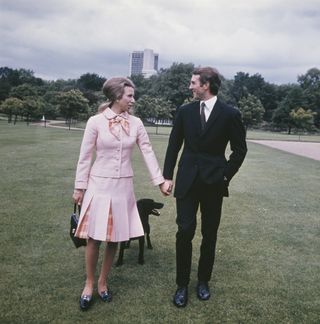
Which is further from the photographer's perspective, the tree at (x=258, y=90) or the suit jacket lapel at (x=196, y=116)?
the tree at (x=258, y=90)

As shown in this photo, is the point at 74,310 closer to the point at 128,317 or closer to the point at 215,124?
the point at 128,317

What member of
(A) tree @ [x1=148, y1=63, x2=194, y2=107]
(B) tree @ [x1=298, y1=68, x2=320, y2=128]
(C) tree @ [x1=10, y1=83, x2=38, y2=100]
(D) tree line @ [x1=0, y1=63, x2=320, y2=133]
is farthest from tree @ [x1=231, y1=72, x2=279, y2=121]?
(C) tree @ [x1=10, y1=83, x2=38, y2=100]

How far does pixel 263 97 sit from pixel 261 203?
313 ft

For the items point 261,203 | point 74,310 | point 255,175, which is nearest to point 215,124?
point 74,310

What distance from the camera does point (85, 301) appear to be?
4.27 meters

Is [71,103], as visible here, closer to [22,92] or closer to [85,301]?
[22,92]

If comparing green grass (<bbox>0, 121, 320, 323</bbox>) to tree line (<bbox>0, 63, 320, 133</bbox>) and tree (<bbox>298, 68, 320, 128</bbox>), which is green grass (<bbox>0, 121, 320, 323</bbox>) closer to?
tree line (<bbox>0, 63, 320, 133</bbox>)

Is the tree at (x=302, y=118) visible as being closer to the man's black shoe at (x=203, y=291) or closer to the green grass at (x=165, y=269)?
the green grass at (x=165, y=269)

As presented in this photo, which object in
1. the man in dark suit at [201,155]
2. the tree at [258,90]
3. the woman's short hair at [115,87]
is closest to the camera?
the woman's short hair at [115,87]

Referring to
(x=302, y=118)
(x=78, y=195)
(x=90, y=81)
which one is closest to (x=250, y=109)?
(x=302, y=118)

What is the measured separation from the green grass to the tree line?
46100 mm

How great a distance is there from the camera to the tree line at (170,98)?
60.5 meters

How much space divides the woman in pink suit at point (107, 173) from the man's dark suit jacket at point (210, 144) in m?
0.55

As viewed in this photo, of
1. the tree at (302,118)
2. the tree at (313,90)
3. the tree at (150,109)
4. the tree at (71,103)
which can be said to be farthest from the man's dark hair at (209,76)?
the tree at (313,90)
